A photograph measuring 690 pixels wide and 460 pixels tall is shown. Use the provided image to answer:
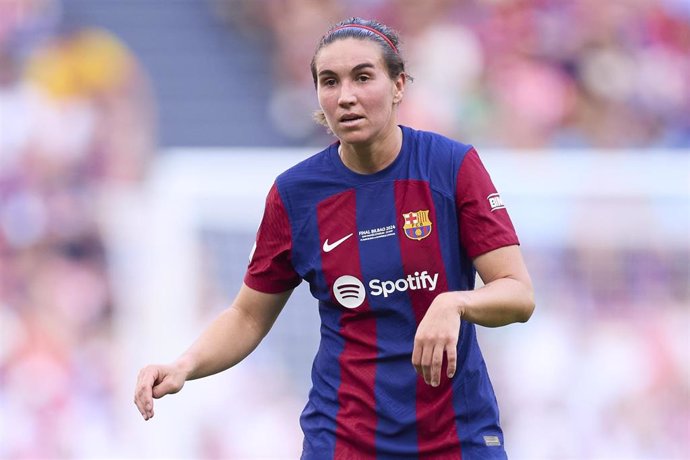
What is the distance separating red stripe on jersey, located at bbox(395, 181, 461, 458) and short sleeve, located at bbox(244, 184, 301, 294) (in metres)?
0.37

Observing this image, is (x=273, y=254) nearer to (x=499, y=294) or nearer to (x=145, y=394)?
(x=145, y=394)

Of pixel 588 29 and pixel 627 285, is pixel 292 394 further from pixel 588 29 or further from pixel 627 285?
pixel 588 29

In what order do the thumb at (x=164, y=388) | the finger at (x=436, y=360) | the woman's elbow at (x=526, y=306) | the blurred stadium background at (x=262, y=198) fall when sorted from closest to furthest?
the finger at (x=436, y=360) < the woman's elbow at (x=526, y=306) < the thumb at (x=164, y=388) < the blurred stadium background at (x=262, y=198)

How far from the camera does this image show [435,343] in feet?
9.53

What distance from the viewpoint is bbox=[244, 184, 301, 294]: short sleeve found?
361cm

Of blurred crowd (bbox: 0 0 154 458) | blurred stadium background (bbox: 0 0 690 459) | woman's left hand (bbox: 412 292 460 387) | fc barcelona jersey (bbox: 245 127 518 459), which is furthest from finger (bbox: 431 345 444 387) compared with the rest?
blurred crowd (bbox: 0 0 154 458)

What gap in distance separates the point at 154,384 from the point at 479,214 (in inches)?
40.2

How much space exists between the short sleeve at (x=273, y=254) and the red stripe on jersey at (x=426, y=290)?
37 centimetres

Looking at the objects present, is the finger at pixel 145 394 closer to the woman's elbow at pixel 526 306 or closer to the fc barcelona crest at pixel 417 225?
the fc barcelona crest at pixel 417 225

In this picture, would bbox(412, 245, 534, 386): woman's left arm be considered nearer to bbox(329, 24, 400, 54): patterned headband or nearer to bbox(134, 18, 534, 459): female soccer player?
bbox(134, 18, 534, 459): female soccer player

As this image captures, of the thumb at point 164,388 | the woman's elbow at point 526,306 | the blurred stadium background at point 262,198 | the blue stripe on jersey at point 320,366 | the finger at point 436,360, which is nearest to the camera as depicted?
the finger at point 436,360

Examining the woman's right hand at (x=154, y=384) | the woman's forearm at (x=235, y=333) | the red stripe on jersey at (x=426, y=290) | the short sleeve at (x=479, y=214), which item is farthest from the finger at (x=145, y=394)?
the short sleeve at (x=479, y=214)

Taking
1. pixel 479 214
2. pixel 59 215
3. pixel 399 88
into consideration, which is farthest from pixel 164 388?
pixel 59 215

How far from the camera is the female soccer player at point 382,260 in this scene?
3365mm
